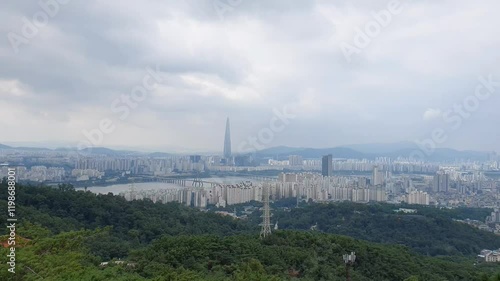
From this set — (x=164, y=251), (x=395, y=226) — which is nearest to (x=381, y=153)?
(x=395, y=226)

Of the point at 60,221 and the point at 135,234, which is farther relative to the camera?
the point at 135,234

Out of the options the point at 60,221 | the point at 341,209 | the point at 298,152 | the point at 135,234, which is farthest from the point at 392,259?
the point at 298,152

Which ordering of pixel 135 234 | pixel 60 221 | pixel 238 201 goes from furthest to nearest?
pixel 238 201
pixel 135 234
pixel 60 221

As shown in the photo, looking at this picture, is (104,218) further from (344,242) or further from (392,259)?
(392,259)

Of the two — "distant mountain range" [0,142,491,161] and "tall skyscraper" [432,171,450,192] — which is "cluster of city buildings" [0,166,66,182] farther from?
"tall skyscraper" [432,171,450,192]

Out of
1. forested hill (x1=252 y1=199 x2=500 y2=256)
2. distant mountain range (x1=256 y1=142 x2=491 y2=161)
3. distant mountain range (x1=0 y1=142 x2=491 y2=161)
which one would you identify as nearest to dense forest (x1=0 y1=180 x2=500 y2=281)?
forested hill (x1=252 y1=199 x2=500 y2=256)

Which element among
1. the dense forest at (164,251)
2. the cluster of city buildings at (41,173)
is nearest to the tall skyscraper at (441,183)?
the dense forest at (164,251)
